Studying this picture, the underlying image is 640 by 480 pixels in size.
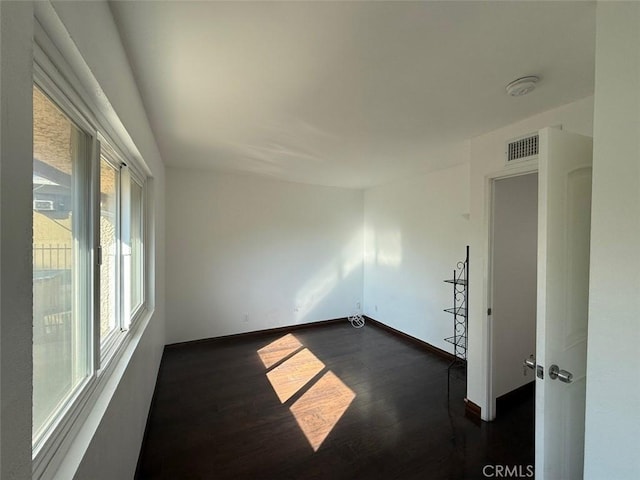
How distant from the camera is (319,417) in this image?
235cm

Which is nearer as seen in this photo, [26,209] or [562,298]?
[26,209]

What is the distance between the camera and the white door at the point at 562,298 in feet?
3.94

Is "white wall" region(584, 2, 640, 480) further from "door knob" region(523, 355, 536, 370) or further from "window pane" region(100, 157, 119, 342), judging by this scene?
"window pane" region(100, 157, 119, 342)

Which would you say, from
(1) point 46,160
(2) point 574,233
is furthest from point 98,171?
(2) point 574,233

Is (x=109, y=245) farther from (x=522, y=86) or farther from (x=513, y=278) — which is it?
(x=513, y=278)

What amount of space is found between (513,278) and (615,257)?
1749mm

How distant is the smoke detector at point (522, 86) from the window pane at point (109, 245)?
2.40 m

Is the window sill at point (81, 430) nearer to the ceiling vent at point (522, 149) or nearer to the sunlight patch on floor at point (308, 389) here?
the sunlight patch on floor at point (308, 389)

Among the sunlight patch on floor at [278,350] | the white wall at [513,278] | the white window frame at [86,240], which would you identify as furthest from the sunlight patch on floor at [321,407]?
the white window frame at [86,240]

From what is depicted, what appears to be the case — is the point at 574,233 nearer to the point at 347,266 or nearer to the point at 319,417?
the point at 319,417

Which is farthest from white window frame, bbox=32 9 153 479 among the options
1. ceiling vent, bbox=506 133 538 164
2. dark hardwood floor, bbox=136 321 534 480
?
ceiling vent, bbox=506 133 538 164

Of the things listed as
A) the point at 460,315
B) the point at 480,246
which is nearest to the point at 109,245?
the point at 480,246

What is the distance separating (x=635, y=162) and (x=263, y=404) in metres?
2.89

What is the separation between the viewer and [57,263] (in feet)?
3.20
